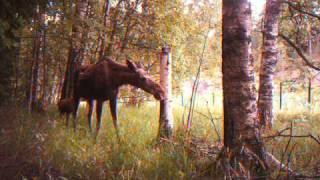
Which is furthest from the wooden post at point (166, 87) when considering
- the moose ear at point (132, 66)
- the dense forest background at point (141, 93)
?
the moose ear at point (132, 66)

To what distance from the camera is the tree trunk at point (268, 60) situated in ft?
31.0

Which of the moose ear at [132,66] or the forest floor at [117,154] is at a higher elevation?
the moose ear at [132,66]

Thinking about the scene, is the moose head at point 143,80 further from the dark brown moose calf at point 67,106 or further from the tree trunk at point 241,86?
the tree trunk at point 241,86

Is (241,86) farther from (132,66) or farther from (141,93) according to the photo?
(141,93)

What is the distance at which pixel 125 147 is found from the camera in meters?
6.36

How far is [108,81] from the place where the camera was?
352 inches

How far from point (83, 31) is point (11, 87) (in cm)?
368

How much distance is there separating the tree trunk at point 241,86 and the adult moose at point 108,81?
11.0 feet

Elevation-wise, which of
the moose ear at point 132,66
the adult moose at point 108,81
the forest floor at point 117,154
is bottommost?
the forest floor at point 117,154

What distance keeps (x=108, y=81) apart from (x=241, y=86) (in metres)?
4.78

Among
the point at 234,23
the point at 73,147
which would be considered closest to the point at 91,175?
the point at 73,147

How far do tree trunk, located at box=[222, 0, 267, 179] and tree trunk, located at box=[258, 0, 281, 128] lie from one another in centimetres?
484

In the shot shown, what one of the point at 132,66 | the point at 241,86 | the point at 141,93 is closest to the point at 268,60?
the point at 132,66

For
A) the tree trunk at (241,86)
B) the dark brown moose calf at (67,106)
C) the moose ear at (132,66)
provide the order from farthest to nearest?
1. the dark brown moose calf at (67,106)
2. the moose ear at (132,66)
3. the tree trunk at (241,86)
